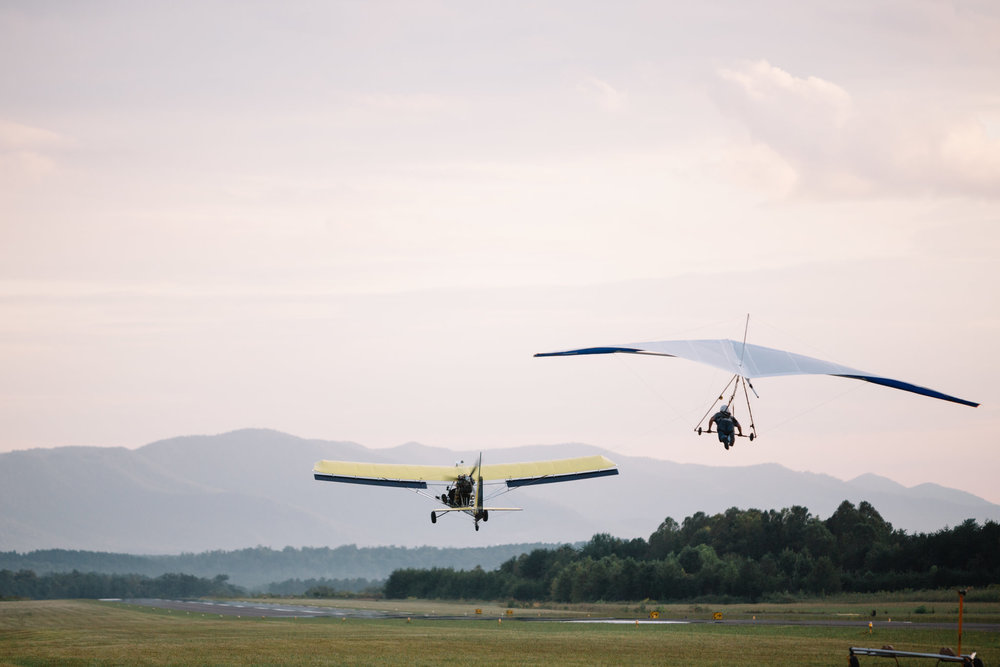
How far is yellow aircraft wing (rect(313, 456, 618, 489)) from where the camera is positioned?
62625mm

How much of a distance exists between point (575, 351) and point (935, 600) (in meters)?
51.6

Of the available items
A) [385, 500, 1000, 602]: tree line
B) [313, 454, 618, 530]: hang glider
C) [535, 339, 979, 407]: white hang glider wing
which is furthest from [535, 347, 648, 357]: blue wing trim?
[385, 500, 1000, 602]: tree line

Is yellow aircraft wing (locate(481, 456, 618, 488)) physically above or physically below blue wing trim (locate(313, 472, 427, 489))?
above

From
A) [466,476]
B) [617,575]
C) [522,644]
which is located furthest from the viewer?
[617,575]

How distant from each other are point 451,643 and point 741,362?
868 inches

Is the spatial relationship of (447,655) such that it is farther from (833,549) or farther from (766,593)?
(833,549)

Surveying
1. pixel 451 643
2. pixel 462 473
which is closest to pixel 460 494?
pixel 462 473

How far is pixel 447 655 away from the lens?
48.5 m

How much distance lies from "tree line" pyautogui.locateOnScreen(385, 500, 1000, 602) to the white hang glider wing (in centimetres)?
5618

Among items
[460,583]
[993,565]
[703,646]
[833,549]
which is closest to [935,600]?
[993,565]

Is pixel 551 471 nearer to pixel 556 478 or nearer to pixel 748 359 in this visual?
pixel 556 478

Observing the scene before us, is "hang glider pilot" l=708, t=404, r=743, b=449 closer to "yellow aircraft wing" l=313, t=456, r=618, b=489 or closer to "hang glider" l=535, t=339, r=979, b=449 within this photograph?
"hang glider" l=535, t=339, r=979, b=449

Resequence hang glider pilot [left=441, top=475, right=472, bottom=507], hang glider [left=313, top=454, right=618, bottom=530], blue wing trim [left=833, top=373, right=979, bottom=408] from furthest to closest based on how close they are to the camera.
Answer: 1. hang glider [left=313, top=454, right=618, bottom=530]
2. hang glider pilot [left=441, top=475, right=472, bottom=507]
3. blue wing trim [left=833, top=373, right=979, bottom=408]

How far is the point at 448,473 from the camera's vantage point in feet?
211
